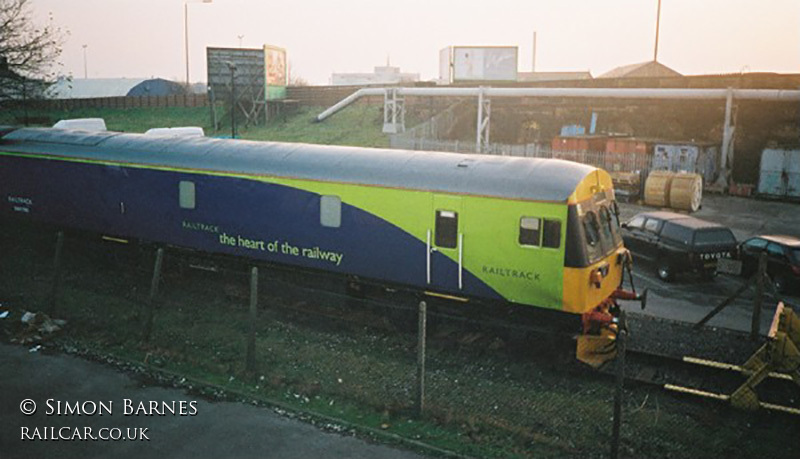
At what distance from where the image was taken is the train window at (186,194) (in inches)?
645

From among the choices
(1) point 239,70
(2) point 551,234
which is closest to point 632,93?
(2) point 551,234

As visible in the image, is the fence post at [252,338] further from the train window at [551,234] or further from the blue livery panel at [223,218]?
the train window at [551,234]

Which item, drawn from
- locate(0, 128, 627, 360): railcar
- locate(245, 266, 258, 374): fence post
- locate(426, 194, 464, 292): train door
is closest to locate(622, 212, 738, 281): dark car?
locate(0, 128, 627, 360): railcar

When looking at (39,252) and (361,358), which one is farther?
(39,252)

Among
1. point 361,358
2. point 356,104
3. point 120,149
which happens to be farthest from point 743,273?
point 356,104

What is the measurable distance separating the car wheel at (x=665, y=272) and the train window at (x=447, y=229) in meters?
9.32

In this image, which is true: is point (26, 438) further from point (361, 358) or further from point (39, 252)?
point (39, 252)

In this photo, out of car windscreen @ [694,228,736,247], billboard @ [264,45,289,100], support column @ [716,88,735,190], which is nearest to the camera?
car windscreen @ [694,228,736,247]

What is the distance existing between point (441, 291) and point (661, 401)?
4481 mm

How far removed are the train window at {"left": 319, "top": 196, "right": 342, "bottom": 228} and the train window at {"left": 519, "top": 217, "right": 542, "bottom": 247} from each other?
4102 mm

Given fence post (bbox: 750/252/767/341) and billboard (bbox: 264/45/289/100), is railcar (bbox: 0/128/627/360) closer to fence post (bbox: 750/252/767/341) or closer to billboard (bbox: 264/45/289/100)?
fence post (bbox: 750/252/767/341)

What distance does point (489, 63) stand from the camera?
53.0 metres

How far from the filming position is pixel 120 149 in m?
18.0

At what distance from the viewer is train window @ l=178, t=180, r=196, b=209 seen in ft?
53.7
